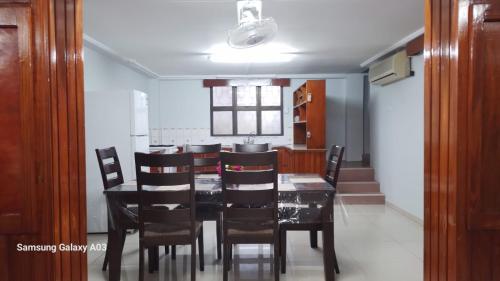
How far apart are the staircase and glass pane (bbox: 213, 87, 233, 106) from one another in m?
2.92

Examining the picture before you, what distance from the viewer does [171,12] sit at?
3.22 meters

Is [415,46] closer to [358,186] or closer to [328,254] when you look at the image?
[358,186]

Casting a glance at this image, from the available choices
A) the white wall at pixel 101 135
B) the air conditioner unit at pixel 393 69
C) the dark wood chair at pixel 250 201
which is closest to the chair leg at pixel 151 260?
the dark wood chair at pixel 250 201

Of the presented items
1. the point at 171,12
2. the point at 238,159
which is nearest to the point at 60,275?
the point at 238,159

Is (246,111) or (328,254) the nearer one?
(328,254)

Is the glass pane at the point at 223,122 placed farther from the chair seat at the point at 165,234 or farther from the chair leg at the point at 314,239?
the chair seat at the point at 165,234

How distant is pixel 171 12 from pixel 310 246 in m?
2.85

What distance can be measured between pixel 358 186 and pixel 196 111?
3815 mm

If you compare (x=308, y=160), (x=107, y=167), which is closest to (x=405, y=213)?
(x=308, y=160)

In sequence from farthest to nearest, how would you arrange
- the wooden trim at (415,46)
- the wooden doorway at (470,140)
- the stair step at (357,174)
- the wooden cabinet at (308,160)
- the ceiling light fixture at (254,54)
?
the stair step at (357,174) → the wooden cabinet at (308,160) → the ceiling light fixture at (254,54) → the wooden trim at (415,46) → the wooden doorway at (470,140)

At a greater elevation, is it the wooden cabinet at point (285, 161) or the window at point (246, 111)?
the window at point (246, 111)

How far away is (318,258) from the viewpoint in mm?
3227

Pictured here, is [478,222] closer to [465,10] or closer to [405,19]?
[465,10]

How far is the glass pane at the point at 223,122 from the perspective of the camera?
7.36 m
